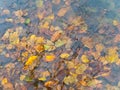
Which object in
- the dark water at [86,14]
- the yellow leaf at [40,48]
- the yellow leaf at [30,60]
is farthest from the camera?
the dark water at [86,14]

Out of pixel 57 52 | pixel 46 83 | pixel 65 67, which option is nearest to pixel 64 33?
pixel 57 52

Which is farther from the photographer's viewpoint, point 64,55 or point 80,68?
point 64,55

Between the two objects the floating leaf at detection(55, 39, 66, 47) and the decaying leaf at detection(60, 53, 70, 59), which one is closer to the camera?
the decaying leaf at detection(60, 53, 70, 59)

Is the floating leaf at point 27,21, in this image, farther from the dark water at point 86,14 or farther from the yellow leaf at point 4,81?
the yellow leaf at point 4,81

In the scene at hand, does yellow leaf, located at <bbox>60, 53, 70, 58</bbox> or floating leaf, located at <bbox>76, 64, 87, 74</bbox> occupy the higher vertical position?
yellow leaf, located at <bbox>60, 53, 70, 58</bbox>

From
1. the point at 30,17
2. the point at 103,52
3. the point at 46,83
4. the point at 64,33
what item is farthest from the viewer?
the point at 30,17

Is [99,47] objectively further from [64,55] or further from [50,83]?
[50,83]

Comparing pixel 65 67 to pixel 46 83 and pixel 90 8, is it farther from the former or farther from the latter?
pixel 90 8

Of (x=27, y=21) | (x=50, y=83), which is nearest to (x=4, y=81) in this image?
(x=50, y=83)

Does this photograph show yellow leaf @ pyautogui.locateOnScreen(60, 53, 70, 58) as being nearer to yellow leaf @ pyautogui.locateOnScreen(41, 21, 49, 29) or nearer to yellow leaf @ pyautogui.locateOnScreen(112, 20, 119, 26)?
yellow leaf @ pyautogui.locateOnScreen(41, 21, 49, 29)

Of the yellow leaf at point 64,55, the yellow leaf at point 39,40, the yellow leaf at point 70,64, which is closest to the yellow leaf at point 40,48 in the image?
the yellow leaf at point 39,40

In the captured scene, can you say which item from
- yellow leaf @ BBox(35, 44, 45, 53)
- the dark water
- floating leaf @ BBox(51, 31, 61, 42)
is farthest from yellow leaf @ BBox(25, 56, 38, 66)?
floating leaf @ BBox(51, 31, 61, 42)
